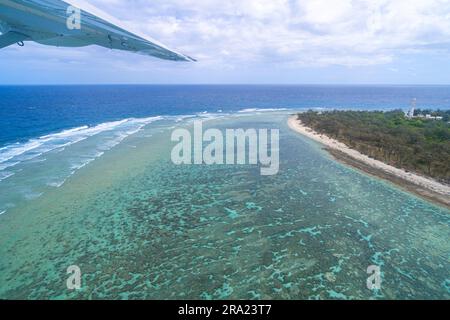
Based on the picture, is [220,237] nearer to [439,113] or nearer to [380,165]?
[380,165]

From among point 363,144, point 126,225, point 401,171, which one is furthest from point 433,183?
point 126,225

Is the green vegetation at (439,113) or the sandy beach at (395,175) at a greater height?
the green vegetation at (439,113)

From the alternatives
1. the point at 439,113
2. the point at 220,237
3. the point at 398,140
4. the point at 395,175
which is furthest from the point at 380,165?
the point at 439,113

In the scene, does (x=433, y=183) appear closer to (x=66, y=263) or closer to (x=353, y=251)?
(x=353, y=251)

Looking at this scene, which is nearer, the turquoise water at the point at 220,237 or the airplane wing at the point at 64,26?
the airplane wing at the point at 64,26

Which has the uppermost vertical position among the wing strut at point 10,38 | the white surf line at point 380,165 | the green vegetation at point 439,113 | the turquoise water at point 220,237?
the wing strut at point 10,38

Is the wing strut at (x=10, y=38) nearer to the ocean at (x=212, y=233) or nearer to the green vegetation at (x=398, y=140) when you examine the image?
the ocean at (x=212, y=233)

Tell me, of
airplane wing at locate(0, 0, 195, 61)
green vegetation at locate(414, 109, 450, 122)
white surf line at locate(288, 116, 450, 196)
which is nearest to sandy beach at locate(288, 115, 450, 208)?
white surf line at locate(288, 116, 450, 196)

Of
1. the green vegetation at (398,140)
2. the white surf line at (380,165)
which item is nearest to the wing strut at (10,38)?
the white surf line at (380,165)
